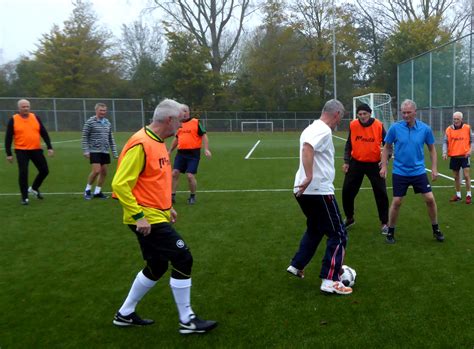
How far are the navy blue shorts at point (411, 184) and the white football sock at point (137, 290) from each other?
3.56 meters

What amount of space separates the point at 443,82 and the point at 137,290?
21.0 m

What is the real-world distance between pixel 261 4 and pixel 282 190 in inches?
1685

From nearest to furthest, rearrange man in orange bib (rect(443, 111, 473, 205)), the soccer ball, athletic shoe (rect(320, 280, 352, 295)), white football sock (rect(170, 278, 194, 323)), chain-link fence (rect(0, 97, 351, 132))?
white football sock (rect(170, 278, 194, 323))
athletic shoe (rect(320, 280, 352, 295))
the soccer ball
man in orange bib (rect(443, 111, 473, 205))
chain-link fence (rect(0, 97, 351, 132))

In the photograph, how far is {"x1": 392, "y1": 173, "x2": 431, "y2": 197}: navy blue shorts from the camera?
5.79 meters

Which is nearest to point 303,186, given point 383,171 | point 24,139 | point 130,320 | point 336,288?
point 336,288

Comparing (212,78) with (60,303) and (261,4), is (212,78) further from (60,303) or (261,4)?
(60,303)

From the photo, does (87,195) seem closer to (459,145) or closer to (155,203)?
(155,203)

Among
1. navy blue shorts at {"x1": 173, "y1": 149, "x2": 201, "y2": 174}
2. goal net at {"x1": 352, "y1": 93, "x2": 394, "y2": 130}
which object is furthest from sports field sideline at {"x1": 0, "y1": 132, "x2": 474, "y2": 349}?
goal net at {"x1": 352, "y1": 93, "x2": 394, "y2": 130}

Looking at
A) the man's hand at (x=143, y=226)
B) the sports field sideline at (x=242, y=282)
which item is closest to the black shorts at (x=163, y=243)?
the man's hand at (x=143, y=226)

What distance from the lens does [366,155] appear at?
6.49 m

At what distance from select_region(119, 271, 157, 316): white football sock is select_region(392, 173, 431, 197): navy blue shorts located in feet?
11.7

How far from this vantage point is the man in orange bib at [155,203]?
10.9ft

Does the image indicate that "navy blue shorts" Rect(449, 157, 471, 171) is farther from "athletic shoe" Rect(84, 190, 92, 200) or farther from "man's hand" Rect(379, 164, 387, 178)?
"athletic shoe" Rect(84, 190, 92, 200)

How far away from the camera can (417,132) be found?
5777mm
